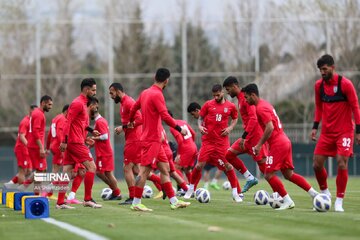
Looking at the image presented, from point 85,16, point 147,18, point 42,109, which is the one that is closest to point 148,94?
point 42,109

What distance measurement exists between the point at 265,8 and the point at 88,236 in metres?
36.9

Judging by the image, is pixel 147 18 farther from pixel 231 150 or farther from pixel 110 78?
pixel 231 150

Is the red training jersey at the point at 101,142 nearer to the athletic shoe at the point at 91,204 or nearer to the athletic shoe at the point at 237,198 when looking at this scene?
the athletic shoe at the point at 91,204

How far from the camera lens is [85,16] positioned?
51.8 metres

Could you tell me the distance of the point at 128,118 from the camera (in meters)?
17.7

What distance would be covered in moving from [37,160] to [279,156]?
28.6ft

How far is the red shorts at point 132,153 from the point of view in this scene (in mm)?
18562

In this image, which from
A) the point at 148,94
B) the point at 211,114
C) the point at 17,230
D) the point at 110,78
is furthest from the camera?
the point at 110,78

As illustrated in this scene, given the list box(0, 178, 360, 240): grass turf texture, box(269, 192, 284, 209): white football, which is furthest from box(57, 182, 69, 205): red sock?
box(269, 192, 284, 209): white football

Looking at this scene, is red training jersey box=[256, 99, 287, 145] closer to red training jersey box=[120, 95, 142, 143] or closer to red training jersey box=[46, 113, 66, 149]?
red training jersey box=[120, 95, 142, 143]

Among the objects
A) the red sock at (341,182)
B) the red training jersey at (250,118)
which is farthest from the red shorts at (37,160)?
the red sock at (341,182)

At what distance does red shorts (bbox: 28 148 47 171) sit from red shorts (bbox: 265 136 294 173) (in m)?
8.31

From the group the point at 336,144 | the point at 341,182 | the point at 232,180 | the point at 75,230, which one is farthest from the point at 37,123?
the point at 75,230

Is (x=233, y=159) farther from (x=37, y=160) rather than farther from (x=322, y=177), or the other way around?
(x=37, y=160)
